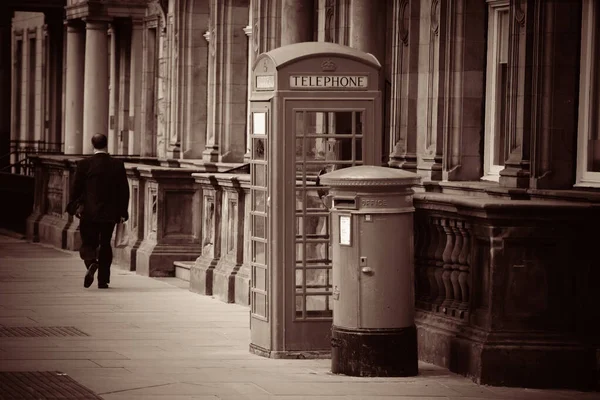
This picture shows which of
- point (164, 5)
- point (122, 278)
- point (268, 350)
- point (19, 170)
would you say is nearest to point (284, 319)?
point (268, 350)

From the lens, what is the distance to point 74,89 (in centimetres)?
3123

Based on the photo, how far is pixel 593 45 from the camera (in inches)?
482

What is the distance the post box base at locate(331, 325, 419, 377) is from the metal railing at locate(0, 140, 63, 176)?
24916mm

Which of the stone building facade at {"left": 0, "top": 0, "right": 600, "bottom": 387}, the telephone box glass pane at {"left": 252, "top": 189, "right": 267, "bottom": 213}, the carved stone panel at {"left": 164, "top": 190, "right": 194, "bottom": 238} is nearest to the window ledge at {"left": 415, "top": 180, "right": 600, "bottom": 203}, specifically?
the stone building facade at {"left": 0, "top": 0, "right": 600, "bottom": 387}

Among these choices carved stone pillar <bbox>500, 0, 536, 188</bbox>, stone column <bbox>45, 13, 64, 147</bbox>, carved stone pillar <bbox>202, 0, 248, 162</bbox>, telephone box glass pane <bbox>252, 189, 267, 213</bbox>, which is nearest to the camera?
carved stone pillar <bbox>500, 0, 536, 188</bbox>

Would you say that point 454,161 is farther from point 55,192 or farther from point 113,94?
point 113,94

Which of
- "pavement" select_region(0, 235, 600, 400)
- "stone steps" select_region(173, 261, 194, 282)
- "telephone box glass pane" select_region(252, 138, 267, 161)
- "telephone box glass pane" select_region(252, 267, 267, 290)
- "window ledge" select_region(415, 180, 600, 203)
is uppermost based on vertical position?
"telephone box glass pane" select_region(252, 138, 267, 161)

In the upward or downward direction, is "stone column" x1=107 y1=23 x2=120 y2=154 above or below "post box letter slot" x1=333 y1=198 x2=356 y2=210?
above

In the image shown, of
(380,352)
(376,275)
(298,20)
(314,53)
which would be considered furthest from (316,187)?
(298,20)

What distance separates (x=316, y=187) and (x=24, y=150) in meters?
27.9

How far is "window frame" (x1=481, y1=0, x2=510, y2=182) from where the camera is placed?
46.3 feet

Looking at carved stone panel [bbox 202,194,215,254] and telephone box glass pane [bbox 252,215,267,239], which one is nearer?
telephone box glass pane [bbox 252,215,267,239]

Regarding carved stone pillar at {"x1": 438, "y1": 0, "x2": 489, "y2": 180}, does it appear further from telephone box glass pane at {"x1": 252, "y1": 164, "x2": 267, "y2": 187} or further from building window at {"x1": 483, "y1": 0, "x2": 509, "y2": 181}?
telephone box glass pane at {"x1": 252, "y1": 164, "x2": 267, "y2": 187}

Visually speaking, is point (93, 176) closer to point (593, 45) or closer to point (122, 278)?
point (122, 278)
